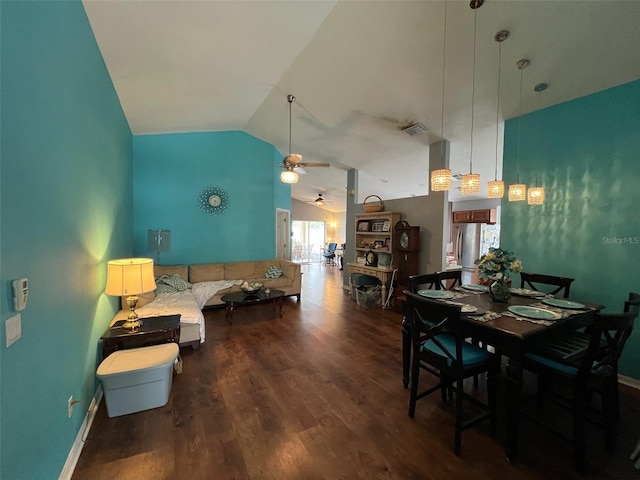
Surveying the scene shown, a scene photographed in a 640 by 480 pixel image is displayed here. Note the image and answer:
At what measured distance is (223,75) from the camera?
125 inches

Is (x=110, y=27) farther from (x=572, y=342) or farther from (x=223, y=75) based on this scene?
(x=572, y=342)

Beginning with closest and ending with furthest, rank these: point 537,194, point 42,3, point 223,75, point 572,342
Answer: point 42,3
point 572,342
point 537,194
point 223,75

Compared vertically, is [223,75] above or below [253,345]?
above

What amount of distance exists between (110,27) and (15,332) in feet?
8.19

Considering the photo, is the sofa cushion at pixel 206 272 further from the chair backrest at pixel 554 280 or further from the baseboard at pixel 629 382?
the baseboard at pixel 629 382

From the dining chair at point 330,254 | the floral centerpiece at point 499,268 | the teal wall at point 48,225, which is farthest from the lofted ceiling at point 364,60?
the dining chair at point 330,254

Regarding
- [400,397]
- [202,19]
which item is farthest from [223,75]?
[400,397]

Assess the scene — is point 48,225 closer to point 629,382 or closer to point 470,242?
point 629,382

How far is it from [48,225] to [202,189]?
399 cm

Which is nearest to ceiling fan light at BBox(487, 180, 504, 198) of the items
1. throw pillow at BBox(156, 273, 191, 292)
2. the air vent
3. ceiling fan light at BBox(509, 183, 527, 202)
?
ceiling fan light at BBox(509, 183, 527, 202)

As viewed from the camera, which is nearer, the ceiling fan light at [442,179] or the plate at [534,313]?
the plate at [534,313]

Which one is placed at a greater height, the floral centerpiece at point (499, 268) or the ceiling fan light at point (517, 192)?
the ceiling fan light at point (517, 192)

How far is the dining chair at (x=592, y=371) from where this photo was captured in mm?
1558

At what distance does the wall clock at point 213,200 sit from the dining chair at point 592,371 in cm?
525
